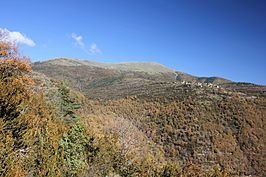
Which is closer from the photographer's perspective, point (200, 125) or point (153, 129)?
point (153, 129)

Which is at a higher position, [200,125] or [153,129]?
[200,125]

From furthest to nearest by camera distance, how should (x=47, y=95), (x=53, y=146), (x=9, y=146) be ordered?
(x=47, y=95), (x=53, y=146), (x=9, y=146)

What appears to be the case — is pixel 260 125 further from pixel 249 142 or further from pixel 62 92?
pixel 62 92

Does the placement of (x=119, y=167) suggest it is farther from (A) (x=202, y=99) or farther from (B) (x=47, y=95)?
(A) (x=202, y=99)

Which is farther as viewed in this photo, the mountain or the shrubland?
the mountain

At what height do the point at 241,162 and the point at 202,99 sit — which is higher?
the point at 202,99

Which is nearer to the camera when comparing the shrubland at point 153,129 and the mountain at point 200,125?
the shrubland at point 153,129

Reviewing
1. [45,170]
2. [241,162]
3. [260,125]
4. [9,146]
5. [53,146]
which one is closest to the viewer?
[9,146]

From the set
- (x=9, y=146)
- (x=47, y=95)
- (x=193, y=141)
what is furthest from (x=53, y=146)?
(x=193, y=141)

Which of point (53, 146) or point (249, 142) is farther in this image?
point (249, 142)

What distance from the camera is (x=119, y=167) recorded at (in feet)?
148

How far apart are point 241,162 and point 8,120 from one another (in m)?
79.1

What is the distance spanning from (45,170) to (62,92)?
3646 cm

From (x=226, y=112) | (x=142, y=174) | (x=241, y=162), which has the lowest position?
(x=241, y=162)
